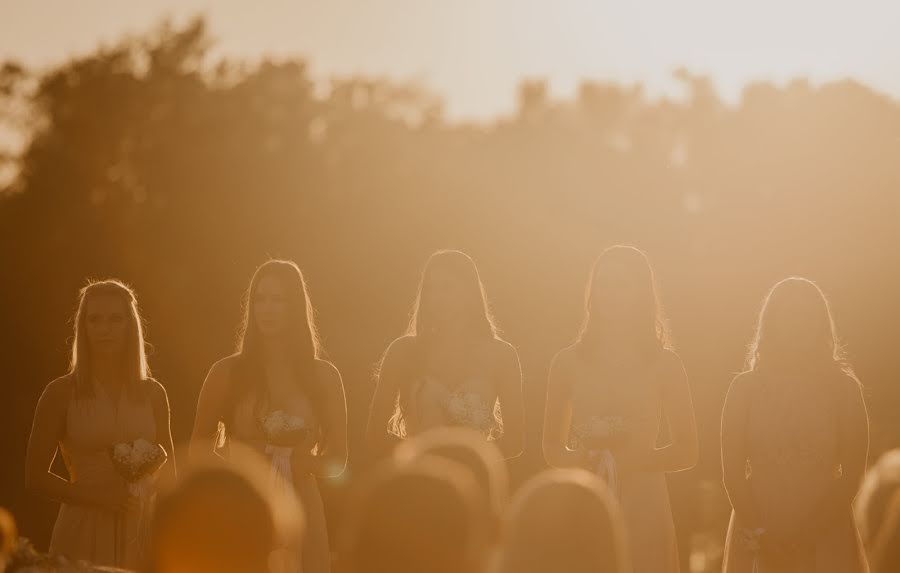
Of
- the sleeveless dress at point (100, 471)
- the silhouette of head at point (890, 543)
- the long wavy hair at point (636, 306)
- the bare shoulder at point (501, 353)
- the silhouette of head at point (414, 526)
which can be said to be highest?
the long wavy hair at point (636, 306)

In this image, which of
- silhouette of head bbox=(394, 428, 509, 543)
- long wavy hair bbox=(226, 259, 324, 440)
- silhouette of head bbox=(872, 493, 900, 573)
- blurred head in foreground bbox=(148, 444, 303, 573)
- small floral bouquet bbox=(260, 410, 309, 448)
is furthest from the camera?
long wavy hair bbox=(226, 259, 324, 440)

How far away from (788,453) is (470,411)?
1.96 m

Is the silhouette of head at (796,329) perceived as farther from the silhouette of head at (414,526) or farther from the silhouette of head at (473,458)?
the silhouette of head at (414,526)

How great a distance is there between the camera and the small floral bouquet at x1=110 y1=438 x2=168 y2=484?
9297 mm

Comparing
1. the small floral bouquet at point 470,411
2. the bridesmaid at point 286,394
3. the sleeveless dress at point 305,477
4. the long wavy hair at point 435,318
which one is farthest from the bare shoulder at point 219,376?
the small floral bouquet at point 470,411

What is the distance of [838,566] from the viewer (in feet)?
29.7

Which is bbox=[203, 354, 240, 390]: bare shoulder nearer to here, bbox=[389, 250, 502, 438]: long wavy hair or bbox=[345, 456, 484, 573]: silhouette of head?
bbox=[389, 250, 502, 438]: long wavy hair

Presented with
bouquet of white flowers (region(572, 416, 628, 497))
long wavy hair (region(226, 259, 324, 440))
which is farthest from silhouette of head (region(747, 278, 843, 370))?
long wavy hair (region(226, 259, 324, 440))

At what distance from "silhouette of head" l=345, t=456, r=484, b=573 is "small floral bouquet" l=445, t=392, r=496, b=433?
5.81 meters

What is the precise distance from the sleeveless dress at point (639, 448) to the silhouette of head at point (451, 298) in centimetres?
81

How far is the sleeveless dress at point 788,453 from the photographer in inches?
366

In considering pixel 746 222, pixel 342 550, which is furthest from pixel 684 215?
pixel 342 550

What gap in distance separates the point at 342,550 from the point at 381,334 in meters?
41.3

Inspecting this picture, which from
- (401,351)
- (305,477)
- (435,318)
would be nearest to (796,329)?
(435,318)
